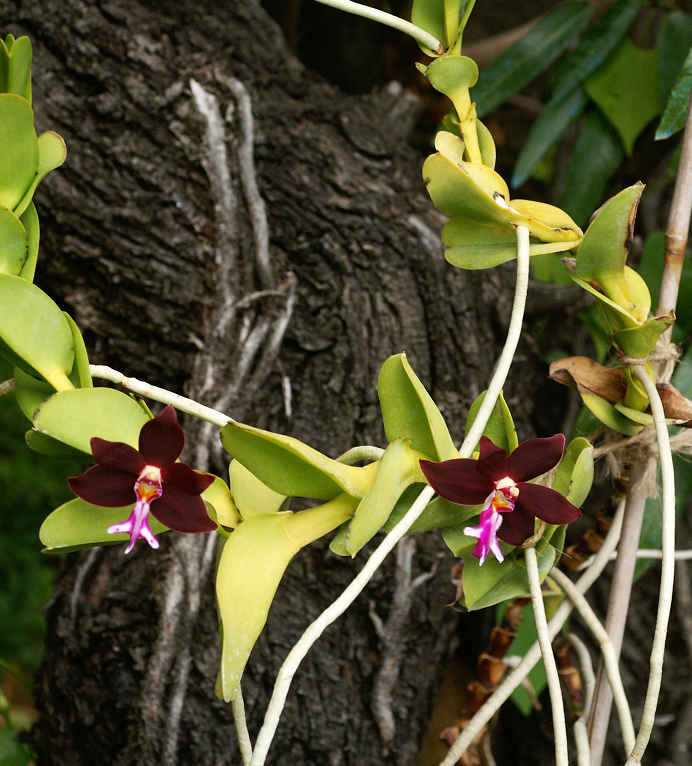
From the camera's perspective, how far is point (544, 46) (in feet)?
2.51

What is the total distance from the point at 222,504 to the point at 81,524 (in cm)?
6

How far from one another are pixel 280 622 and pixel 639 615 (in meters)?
0.48

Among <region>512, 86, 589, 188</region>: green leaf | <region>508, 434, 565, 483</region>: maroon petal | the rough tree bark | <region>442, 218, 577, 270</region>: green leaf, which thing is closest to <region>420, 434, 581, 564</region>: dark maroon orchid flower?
<region>508, 434, 565, 483</region>: maroon petal

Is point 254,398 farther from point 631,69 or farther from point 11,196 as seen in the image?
point 631,69

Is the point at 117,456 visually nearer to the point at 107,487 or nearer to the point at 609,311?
the point at 107,487

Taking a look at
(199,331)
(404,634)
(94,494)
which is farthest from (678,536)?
(94,494)

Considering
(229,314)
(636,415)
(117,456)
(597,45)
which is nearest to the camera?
(117,456)

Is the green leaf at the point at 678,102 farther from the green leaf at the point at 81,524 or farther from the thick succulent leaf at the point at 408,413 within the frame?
the green leaf at the point at 81,524

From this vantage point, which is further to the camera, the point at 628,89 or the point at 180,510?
the point at 628,89

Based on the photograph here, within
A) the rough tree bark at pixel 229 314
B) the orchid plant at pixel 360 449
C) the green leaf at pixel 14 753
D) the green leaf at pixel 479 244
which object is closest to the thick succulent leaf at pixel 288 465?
the orchid plant at pixel 360 449

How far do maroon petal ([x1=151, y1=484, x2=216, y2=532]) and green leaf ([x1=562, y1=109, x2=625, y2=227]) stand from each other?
0.67 m

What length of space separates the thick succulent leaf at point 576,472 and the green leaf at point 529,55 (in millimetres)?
593

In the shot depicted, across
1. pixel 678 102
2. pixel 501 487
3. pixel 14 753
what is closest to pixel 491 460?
pixel 501 487

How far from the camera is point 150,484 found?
22 centimetres
